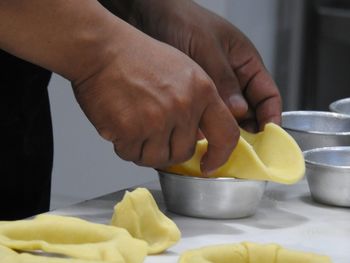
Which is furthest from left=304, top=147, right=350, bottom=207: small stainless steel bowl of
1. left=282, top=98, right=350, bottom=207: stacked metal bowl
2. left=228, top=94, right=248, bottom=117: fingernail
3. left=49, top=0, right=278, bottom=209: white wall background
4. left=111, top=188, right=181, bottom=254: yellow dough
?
left=49, top=0, right=278, bottom=209: white wall background

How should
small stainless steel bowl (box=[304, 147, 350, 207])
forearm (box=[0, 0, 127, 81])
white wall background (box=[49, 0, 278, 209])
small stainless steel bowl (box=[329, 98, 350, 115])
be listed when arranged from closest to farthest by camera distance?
1. forearm (box=[0, 0, 127, 81])
2. small stainless steel bowl (box=[304, 147, 350, 207])
3. small stainless steel bowl (box=[329, 98, 350, 115])
4. white wall background (box=[49, 0, 278, 209])

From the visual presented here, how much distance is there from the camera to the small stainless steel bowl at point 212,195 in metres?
1.04

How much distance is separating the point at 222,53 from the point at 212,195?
0.29m

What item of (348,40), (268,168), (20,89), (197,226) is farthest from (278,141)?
(348,40)

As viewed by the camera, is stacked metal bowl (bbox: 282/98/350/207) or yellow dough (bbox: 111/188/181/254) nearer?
yellow dough (bbox: 111/188/181/254)

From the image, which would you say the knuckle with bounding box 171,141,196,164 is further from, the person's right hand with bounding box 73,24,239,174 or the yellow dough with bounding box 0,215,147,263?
the yellow dough with bounding box 0,215,147,263

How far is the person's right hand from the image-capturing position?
100 centimetres

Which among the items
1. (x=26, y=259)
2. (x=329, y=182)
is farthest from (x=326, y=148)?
(x=26, y=259)

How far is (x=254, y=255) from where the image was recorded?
0.92 meters

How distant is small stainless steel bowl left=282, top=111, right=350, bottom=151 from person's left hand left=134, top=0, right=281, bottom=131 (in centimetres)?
4

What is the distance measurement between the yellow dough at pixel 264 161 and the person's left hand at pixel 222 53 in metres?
0.09

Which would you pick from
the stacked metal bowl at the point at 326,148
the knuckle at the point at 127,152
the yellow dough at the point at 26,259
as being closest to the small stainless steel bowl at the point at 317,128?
the stacked metal bowl at the point at 326,148

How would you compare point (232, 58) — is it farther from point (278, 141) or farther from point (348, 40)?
point (348, 40)

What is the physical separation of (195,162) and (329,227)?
6.4 inches
